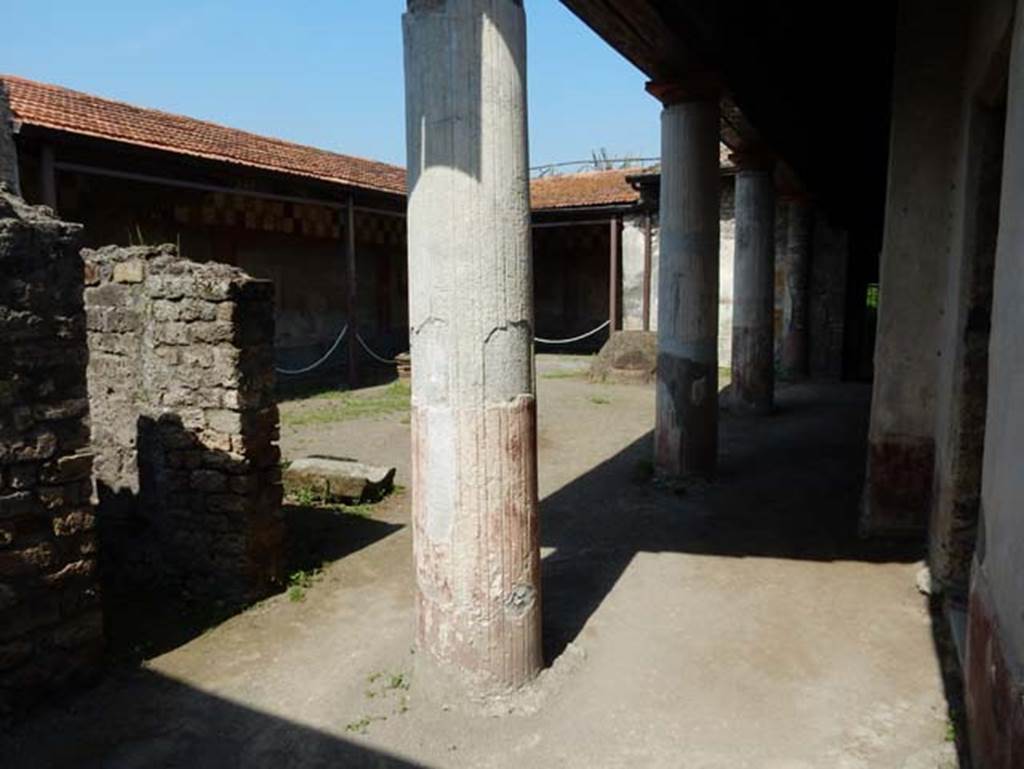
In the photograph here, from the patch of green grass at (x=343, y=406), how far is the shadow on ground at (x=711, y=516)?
393 centimetres

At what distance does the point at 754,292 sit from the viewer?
10.2 metres

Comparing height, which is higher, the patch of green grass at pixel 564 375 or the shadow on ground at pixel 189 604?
the patch of green grass at pixel 564 375

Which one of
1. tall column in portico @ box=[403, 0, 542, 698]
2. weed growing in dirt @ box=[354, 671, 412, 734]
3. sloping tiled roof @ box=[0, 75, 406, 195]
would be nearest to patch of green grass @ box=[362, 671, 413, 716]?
weed growing in dirt @ box=[354, 671, 412, 734]

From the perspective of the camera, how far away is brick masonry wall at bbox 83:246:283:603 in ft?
14.0

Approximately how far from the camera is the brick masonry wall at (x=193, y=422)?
14.0 ft

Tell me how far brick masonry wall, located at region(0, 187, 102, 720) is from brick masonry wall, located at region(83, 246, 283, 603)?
33.8 inches

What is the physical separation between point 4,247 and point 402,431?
618cm

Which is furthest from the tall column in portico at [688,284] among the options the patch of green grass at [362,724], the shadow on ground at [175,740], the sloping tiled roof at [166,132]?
the sloping tiled roof at [166,132]

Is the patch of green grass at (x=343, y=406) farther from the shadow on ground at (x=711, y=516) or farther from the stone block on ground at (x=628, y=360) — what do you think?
the shadow on ground at (x=711, y=516)

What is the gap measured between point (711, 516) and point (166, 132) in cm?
952

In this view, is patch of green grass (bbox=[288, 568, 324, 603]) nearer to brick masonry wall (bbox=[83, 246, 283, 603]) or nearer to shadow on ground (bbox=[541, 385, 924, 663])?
brick masonry wall (bbox=[83, 246, 283, 603])

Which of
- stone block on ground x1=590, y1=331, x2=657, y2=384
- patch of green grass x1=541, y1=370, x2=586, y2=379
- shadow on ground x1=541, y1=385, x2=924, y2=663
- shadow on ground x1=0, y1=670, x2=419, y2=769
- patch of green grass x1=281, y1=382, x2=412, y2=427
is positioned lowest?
shadow on ground x1=0, y1=670, x2=419, y2=769

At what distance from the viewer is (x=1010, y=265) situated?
253cm

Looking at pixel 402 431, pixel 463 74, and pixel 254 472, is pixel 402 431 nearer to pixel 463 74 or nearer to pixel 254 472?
pixel 254 472
